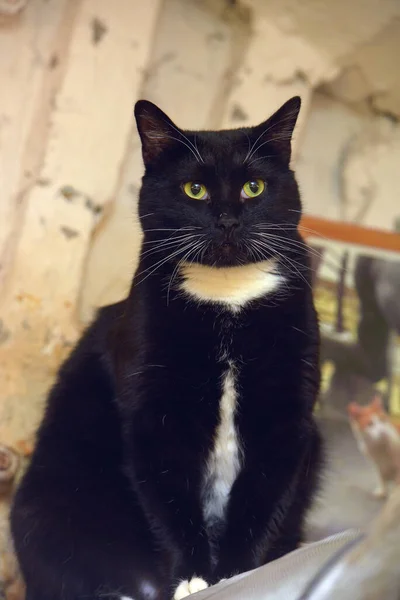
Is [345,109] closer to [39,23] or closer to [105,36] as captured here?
[105,36]

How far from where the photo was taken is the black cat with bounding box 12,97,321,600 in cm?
93

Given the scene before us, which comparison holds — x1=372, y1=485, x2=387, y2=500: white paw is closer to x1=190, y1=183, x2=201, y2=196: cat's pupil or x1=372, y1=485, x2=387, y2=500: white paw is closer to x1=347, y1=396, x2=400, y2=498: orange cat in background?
x1=347, y1=396, x2=400, y2=498: orange cat in background

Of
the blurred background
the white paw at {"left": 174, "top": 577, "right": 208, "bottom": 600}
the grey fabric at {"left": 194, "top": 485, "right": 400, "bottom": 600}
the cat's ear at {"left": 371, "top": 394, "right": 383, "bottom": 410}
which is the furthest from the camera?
the cat's ear at {"left": 371, "top": 394, "right": 383, "bottom": 410}

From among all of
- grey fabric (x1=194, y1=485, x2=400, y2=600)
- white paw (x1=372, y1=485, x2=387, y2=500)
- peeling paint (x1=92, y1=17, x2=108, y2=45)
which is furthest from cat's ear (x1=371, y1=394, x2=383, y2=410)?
peeling paint (x1=92, y1=17, x2=108, y2=45)

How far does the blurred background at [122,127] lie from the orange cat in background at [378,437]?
25mm

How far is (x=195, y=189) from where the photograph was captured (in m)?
0.99

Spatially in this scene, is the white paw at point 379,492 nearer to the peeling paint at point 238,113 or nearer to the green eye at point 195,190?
the green eye at point 195,190

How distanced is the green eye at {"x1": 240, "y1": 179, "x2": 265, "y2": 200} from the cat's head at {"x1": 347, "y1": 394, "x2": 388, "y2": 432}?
0.69 meters

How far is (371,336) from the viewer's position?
59.7 inches

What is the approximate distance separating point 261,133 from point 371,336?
0.68 meters

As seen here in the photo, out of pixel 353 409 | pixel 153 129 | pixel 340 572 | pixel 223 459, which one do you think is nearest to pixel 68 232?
pixel 153 129

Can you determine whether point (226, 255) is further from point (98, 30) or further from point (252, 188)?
point (98, 30)

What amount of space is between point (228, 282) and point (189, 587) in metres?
0.45

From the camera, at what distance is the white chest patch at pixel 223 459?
0.94m
